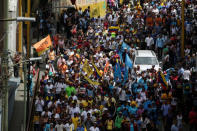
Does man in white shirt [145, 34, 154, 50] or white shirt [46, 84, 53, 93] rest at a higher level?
man in white shirt [145, 34, 154, 50]

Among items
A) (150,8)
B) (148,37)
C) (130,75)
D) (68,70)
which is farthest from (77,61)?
(150,8)

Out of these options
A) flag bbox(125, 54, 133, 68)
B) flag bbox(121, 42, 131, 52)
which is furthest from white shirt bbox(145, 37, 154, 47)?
flag bbox(125, 54, 133, 68)

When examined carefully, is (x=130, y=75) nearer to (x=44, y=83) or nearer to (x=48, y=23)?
(x=44, y=83)

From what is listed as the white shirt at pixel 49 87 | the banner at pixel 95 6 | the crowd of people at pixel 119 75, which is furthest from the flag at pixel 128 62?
the banner at pixel 95 6

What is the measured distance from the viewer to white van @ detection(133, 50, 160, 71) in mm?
28797

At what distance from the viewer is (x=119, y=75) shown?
28.1 meters

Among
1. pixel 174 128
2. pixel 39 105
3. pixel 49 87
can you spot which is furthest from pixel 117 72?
pixel 174 128

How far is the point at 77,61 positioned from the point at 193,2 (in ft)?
35.7

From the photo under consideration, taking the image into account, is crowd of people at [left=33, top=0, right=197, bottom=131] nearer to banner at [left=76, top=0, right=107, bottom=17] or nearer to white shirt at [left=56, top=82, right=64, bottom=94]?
white shirt at [left=56, top=82, right=64, bottom=94]

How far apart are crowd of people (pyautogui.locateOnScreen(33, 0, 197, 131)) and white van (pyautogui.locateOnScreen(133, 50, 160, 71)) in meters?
0.51

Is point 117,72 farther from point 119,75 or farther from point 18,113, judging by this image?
point 18,113

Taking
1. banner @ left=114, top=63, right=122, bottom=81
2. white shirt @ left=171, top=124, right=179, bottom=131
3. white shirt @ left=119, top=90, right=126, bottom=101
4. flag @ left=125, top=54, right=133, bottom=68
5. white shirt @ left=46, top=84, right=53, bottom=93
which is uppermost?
flag @ left=125, top=54, right=133, bottom=68

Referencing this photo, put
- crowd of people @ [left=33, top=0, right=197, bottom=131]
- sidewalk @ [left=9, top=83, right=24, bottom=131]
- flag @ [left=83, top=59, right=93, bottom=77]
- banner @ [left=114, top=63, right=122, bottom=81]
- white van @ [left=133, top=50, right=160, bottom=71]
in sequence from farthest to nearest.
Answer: white van @ [left=133, top=50, right=160, bottom=71] < banner @ [left=114, top=63, right=122, bottom=81] < flag @ [left=83, top=59, right=93, bottom=77] < sidewalk @ [left=9, top=83, right=24, bottom=131] < crowd of people @ [left=33, top=0, right=197, bottom=131]

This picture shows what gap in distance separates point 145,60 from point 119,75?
2176 mm
